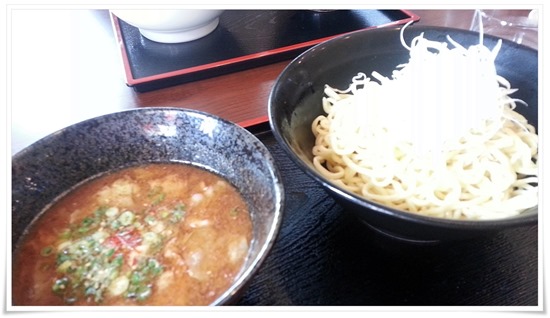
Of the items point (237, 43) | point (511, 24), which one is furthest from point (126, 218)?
point (511, 24)

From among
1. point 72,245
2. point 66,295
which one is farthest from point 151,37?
point 66,295

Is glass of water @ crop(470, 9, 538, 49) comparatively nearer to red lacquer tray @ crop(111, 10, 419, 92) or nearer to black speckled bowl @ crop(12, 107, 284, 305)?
red lacquer tray @ crop(111, 10, 419, 92)

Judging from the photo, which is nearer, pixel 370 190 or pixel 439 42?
pixel 370 190

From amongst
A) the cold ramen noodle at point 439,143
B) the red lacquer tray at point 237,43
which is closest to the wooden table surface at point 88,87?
the red lacquer tray at point 237,43

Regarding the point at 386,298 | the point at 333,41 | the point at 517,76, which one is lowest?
the point at 386,298

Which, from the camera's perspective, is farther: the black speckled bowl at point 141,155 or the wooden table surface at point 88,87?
the wooden table surface at point 88,87

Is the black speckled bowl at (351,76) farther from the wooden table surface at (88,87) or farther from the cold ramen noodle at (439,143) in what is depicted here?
the wooden table surface at (88,87)

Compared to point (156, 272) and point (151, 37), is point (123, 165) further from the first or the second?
point (151, 37)
